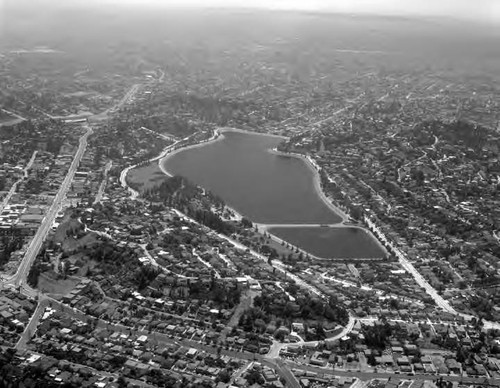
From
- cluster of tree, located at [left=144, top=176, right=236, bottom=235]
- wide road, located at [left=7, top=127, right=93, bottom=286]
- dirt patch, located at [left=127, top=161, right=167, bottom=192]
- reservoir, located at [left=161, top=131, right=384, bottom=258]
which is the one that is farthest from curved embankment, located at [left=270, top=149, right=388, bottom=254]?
wide road, located at [left=7, top=127, right=93, bottom=286]

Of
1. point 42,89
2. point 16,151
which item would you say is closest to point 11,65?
point 42,89

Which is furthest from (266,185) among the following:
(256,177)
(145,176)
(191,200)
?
(145,176)

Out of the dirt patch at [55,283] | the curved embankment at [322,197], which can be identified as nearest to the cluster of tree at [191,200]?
the curved embankment at [322,197]

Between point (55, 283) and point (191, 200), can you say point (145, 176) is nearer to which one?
point (191, 200)

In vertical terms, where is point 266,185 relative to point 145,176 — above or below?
above

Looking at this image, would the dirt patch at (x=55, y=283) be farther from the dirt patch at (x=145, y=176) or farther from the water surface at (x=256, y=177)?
the dirt patch at (x=145, y=176)

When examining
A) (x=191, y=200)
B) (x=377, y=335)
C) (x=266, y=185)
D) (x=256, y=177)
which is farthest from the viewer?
(x=256, y=177)

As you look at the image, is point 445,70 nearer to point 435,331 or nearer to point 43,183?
point 43,183

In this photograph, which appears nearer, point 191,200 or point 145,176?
point 191,200
